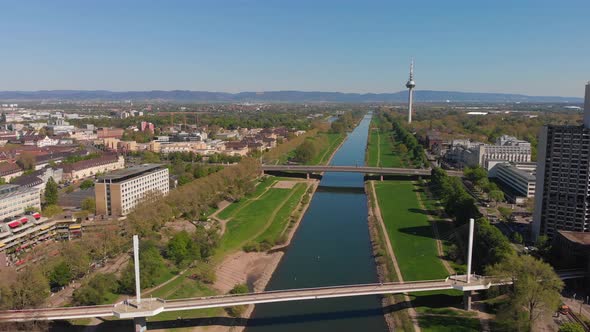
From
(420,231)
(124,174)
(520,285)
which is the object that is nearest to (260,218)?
(124,174)

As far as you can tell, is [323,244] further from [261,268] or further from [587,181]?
[587,181]

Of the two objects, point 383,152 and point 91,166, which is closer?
point 91,166

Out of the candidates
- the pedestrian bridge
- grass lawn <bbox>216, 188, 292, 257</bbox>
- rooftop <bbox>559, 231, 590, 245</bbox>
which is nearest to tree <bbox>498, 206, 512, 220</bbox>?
rooftop <bbox>559, 231, 590, 245</bbox>

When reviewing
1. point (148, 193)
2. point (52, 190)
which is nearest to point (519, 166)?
point (148, 193)

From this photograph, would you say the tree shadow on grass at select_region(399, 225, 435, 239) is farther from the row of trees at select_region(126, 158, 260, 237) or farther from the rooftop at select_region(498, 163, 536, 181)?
the row of trees at select_region(126, 158, 260, 237)

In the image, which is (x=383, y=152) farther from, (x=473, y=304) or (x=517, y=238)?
(x=473, y=304)

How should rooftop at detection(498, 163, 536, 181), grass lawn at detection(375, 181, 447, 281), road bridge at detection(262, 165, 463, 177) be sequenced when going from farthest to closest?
road bridge at detection(262, 165, 463, 177) → rooftop at detection(498, 163, 536, 181) → grass lawn at detection(375, 181, 447, 281)

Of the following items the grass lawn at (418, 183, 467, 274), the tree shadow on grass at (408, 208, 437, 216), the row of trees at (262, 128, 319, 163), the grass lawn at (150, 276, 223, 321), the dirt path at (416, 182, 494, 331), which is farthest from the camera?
the row of trees at (262, 128, 319, 163)
